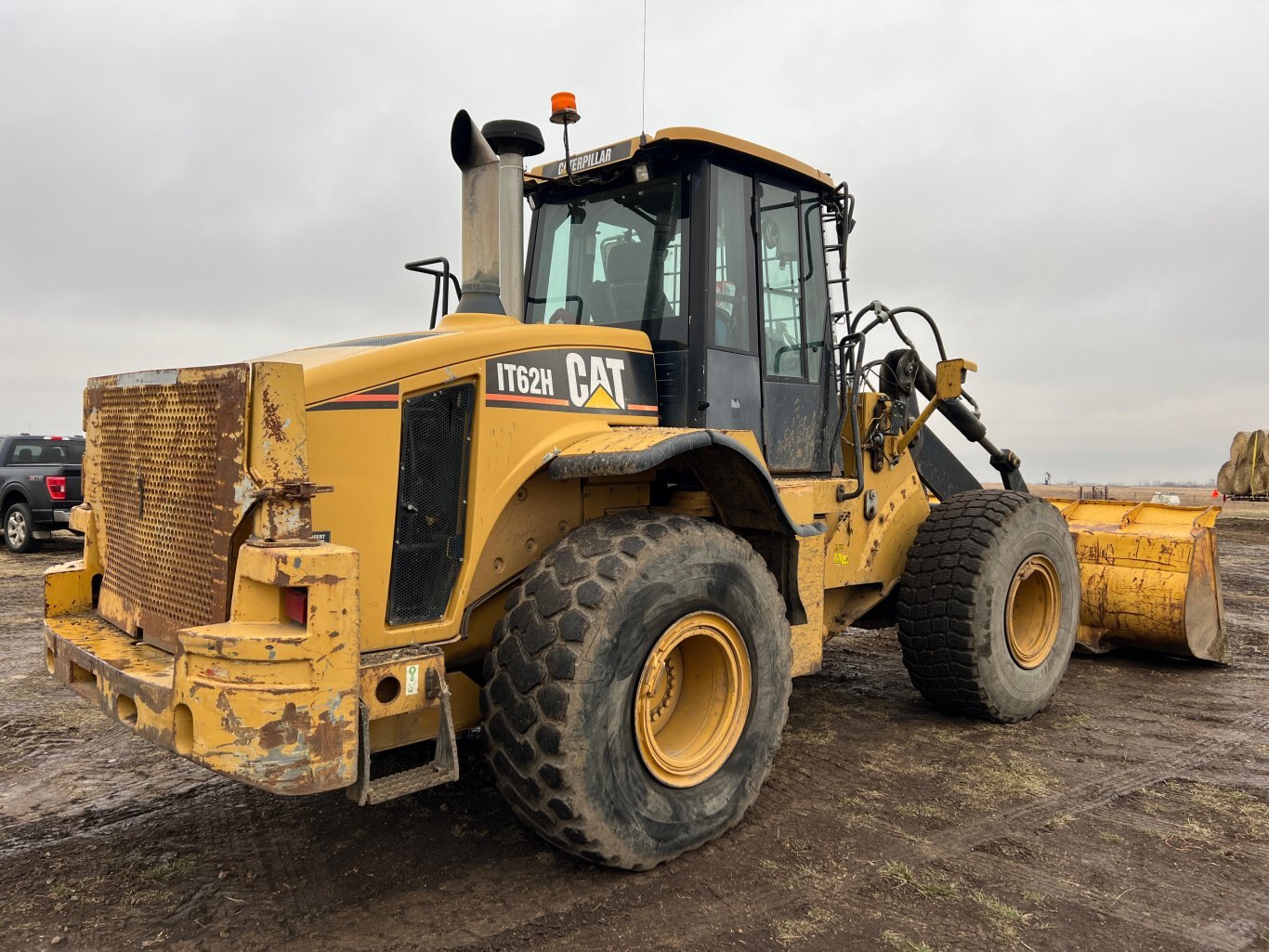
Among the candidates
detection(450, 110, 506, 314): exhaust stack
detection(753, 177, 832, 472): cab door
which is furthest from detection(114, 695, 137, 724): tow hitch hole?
detection(753, 177, 832, 472): cab door

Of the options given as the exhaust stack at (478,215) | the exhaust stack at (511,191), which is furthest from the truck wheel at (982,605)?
the exhaust stack at (478,215)

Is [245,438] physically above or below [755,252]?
below

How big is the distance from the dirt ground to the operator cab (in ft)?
5.88

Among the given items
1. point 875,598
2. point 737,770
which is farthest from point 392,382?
point 875,598

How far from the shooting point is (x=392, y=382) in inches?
126

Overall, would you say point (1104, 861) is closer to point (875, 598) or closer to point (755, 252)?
point (875, 598)

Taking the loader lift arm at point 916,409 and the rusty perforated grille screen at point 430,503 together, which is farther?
the loader lift arm at point 916,409

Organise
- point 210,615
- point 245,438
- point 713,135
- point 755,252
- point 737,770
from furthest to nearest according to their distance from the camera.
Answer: point 755,252 < point 713,135 < point 737,770 < point 210,615 < point 245,438

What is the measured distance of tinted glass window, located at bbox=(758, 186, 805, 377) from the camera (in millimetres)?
4789

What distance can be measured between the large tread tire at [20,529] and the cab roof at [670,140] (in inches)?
511

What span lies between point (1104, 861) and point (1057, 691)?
282 centimetres

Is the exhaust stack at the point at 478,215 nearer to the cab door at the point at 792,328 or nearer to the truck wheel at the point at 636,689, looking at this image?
the truck wheel at the point at 636,689

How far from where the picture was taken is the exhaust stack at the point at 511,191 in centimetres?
411

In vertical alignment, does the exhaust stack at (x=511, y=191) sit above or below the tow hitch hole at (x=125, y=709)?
above
